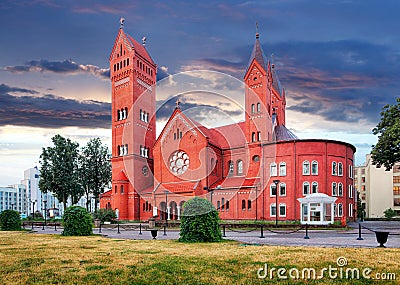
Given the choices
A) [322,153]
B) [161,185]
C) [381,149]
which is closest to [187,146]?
[161,185]

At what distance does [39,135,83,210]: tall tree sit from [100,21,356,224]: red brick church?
27.8 ft

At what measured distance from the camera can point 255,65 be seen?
53125 mm

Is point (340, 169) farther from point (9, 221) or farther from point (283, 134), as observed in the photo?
point (9, 221)

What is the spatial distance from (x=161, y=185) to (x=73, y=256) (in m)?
42.5

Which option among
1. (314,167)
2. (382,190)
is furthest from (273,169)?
(382,190)

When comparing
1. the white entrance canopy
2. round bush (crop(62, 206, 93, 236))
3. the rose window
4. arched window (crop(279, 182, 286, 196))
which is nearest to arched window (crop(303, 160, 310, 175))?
arched window (crop(279, 182, 286, 196))

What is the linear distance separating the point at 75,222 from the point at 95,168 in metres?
50.2

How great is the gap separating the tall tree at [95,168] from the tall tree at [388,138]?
5233cm

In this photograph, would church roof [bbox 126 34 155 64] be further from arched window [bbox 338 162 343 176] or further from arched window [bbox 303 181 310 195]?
arched window [bbox 338 162 343 176]

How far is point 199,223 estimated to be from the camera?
19.4 metres

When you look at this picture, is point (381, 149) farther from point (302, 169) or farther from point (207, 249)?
point (207, 249)

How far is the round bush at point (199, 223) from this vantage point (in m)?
19.3

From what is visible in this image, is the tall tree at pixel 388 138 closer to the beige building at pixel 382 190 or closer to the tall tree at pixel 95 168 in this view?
the tall tree at pixel 95 168

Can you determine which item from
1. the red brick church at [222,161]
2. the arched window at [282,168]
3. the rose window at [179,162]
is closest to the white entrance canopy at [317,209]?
the red brick church at [222,161]
